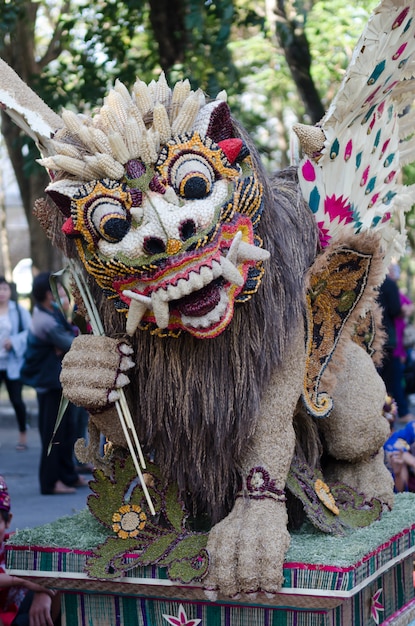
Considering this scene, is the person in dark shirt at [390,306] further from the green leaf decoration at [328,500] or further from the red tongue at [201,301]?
the red tongue at [201,301]

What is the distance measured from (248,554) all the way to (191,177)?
0.94 meters

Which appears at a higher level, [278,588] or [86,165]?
[86,165]

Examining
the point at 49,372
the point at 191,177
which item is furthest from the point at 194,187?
the point at 49,372

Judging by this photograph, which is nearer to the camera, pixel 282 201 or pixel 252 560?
pixel 252 560

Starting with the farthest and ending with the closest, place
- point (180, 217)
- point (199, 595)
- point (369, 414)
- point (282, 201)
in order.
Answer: point (369, 414)
point (282, 201)
point (199, 595)
point (180, 217)

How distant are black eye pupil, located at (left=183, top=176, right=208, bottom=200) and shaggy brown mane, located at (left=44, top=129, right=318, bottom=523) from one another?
246 mm

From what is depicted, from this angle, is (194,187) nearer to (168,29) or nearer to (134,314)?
(134,314)

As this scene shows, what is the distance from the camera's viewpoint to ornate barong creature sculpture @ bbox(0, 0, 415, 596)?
7.89ft

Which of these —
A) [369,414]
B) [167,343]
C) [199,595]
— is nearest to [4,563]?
[199,595]

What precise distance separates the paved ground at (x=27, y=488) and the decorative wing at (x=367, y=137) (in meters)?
1.59

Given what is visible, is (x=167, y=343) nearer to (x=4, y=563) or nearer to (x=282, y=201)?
(x=282, y=201)

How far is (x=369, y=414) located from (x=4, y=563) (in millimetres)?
1229

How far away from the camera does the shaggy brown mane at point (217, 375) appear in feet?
8.43

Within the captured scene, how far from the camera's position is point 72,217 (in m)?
2.44
